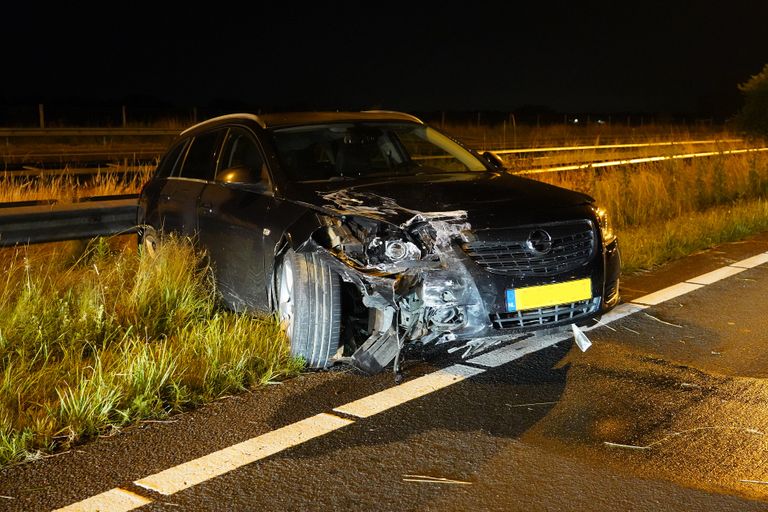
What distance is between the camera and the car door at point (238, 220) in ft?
17.7

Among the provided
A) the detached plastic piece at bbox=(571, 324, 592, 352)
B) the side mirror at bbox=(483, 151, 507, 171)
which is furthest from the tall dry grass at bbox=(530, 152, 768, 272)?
the detached plastic piece at bbox=(571, 324, 592, 352)

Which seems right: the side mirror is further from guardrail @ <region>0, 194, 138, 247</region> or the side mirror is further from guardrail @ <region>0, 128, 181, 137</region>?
guardrail @ <region>0, 128, 181, 137</region>

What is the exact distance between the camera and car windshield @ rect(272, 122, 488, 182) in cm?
574

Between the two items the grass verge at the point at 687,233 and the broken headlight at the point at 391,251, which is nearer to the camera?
the broken headlight at the point at 391,251

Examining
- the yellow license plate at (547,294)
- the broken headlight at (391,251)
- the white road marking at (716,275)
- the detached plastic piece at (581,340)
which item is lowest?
the white road marking at (716,275)

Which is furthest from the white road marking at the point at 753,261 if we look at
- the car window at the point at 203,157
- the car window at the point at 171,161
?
the car window at the point at 171,161

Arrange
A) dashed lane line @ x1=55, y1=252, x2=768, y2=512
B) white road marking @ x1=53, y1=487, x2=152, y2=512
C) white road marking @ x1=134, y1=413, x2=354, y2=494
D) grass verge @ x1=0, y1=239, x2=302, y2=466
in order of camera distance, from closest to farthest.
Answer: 1. white road marking @ x1=53, y1=487, x2=152, y2=512
2. dashed lane line @ x1=55, y1=252, x2=768, y2=512
3. white road marking @ x1=134, y1=413, x2=354, y2=494
4. grass verge @ x1=0, y1=239, x2=302, y2=466

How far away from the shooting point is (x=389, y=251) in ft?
15.3

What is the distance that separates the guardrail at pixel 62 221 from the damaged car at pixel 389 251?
52.5 inches

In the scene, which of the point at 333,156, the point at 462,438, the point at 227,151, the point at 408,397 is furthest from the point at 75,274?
the point at 462,438

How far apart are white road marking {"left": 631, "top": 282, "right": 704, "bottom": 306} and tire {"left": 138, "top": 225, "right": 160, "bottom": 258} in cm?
373

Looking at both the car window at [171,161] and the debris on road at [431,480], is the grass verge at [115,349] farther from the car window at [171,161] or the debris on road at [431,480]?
the debris on road at [431,480]

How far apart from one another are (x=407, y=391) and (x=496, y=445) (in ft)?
2.71

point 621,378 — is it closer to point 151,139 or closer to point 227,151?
point 227,151
